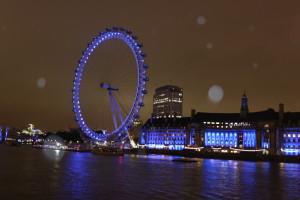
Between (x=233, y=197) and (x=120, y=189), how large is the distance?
339 inches

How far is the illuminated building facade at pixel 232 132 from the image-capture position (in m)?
134

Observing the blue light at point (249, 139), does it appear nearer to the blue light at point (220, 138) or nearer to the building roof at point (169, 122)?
the blue light at point (220, 138)

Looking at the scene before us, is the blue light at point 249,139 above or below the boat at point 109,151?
above

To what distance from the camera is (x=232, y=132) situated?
500ft

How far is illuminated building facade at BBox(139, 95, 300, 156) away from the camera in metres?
134

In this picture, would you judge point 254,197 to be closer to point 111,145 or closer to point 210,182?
point 210,182

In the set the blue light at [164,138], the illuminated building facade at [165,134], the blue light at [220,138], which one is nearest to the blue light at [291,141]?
the blue light at [220,138]

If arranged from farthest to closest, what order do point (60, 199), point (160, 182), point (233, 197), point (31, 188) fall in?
point (160, 182) < point (31, 188) < point (233, 197) < point (60, 199)

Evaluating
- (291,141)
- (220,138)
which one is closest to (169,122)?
(220,138)

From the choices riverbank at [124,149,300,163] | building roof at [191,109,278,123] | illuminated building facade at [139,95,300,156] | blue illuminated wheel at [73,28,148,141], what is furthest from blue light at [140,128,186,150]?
blue illuminated wheel at [73,28,148,141]

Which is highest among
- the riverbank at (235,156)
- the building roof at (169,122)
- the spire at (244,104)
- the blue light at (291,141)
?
the spire at (244,104)

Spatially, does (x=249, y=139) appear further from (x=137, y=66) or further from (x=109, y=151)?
(x=137, y=66)

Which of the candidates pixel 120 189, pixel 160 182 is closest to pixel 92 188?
pixel 120 189

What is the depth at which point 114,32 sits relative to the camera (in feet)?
269
